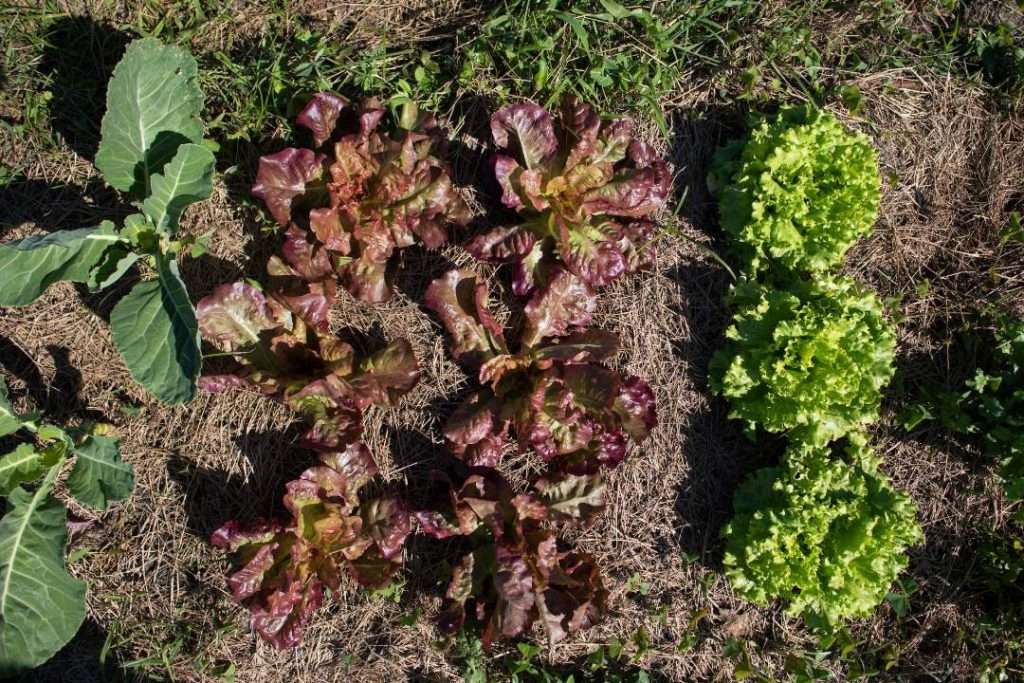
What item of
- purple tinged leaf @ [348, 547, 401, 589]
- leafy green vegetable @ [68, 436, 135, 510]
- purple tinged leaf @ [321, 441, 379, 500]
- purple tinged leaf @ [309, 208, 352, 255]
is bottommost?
purple tinged leaf @ [348, 547, 401, 589]

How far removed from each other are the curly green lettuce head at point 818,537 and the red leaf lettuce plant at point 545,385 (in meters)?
0.71

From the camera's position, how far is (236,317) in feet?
12.2

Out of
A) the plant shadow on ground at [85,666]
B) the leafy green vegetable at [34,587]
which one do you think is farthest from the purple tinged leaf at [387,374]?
the plant shadow on ground at [85,666]

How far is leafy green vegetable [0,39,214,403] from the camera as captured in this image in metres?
3.46

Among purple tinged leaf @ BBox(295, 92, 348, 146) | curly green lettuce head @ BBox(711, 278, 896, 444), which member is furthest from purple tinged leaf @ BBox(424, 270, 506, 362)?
curly green lettuce head @ BBox(711, 278, 896, 444)

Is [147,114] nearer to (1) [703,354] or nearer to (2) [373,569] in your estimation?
(2) [373,569]

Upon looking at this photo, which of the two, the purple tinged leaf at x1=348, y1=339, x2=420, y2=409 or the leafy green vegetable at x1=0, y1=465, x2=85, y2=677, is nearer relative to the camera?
the leafy green vegetable at x1=0, y1=465, x2=85, y2=677

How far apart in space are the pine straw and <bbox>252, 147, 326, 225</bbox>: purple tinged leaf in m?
0.29

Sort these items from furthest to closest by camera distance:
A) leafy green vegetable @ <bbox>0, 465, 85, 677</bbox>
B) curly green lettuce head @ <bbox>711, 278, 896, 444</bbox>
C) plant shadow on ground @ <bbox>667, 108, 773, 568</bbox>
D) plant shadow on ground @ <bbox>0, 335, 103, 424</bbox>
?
plant shadow on ground @ <bbox>667, 108, 773, 568</bbox> → plant shadow on ground @ <bbox>0, 335, 103, 424</bbox> → curly green lettuce head @ <bbox>711, 278, 896, 444</bbox> → leafy green vegetable @ <bbox>0, 465, 85, 677</bbox>

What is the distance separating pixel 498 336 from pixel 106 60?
2331mm

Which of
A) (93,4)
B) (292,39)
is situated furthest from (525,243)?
(93,4)

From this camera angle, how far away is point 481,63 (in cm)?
400

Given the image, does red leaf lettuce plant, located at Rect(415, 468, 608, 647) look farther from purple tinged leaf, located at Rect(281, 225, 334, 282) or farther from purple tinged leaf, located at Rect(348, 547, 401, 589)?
purple tinged leaf, located at Rect(281, 225, 334, 282)

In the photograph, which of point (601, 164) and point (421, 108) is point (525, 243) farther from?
point (421, 108)
